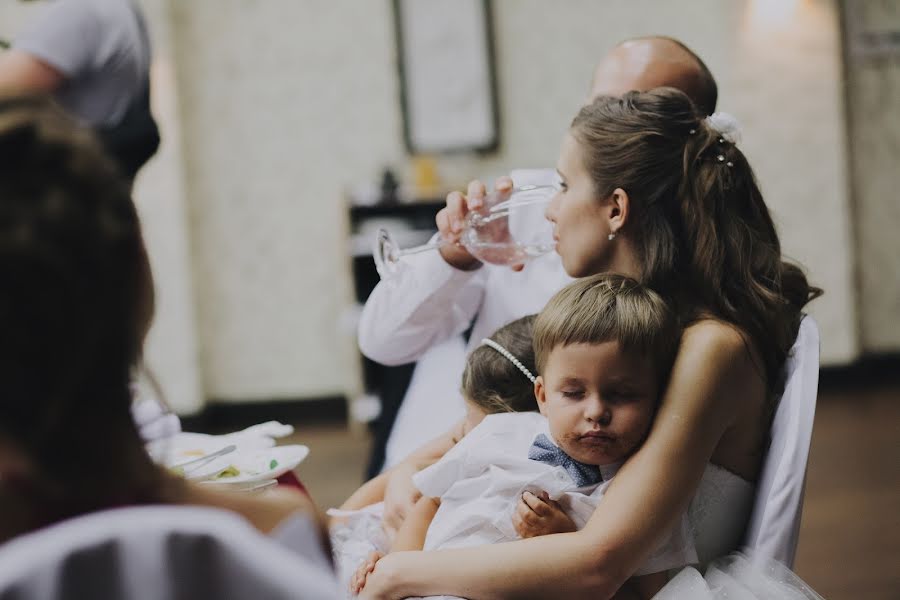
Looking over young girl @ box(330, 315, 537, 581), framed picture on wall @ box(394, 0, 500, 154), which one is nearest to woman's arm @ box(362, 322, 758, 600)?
young girl @ box(330, 315, 537, 581)

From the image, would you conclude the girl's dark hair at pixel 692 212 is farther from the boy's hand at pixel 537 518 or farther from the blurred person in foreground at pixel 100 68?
the blurred person in foreground at pixel 100 68

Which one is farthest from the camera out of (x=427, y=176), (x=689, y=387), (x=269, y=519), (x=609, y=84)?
(x=427, y=176)

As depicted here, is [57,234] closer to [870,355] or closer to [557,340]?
[557,340]

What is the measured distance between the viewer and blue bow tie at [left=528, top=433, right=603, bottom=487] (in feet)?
4.40

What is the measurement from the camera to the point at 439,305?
206 cm

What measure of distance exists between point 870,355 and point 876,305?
1.00ft

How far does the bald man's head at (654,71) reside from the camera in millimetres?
1886

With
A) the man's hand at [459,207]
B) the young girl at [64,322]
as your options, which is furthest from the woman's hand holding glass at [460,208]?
the young girl at [64,322]

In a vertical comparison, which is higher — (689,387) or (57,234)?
(57,234)

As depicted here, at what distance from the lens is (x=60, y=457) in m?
0.67

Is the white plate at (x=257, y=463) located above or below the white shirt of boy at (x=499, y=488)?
above

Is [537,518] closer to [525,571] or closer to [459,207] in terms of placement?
[525,571]

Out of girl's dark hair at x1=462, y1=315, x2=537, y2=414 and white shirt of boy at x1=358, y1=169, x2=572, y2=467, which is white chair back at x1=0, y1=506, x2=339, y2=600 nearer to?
girl's dark hair at x1=462, y1=315, x2=537, y2=414

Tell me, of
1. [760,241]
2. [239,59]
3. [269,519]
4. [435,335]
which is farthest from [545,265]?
[239,59]
